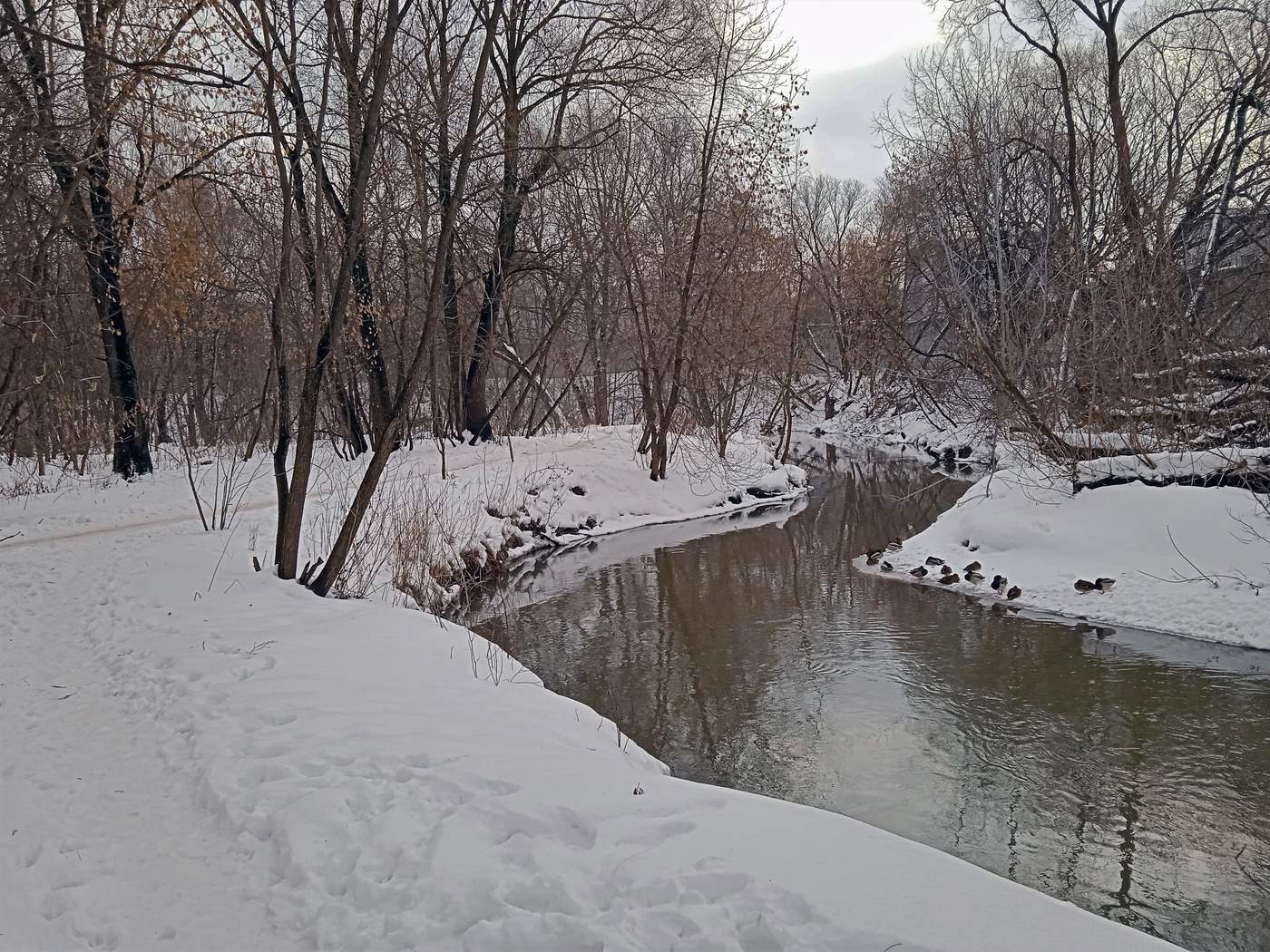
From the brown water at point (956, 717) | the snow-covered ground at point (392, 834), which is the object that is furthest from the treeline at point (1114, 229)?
the snow-covered ground at point (392, 834)

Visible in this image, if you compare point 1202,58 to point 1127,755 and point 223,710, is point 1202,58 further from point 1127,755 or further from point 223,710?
point 223,710

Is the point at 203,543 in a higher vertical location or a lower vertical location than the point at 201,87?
lower

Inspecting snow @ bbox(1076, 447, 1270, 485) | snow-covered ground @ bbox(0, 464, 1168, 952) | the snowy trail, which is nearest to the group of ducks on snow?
snow @ bbox(1076, 447, 1270, 485)

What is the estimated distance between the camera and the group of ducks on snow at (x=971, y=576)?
33.1 ft

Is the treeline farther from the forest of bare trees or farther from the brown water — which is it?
the brown water

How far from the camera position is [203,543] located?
31.8ft

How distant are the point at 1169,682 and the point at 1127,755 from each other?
1.85 metres

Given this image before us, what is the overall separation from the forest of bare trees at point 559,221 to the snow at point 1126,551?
1165 mm

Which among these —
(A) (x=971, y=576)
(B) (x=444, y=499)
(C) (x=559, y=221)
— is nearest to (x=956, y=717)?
(A) (x=971, y=576)

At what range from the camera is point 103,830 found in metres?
3.67

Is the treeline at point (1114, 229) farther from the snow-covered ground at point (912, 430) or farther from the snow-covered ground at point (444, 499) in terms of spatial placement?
the snow-covered ground at point (444, 499)

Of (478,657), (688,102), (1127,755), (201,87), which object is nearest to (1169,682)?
(1127,755)

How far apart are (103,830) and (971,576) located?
10115mm

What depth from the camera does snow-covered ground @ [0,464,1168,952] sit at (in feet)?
9.64
